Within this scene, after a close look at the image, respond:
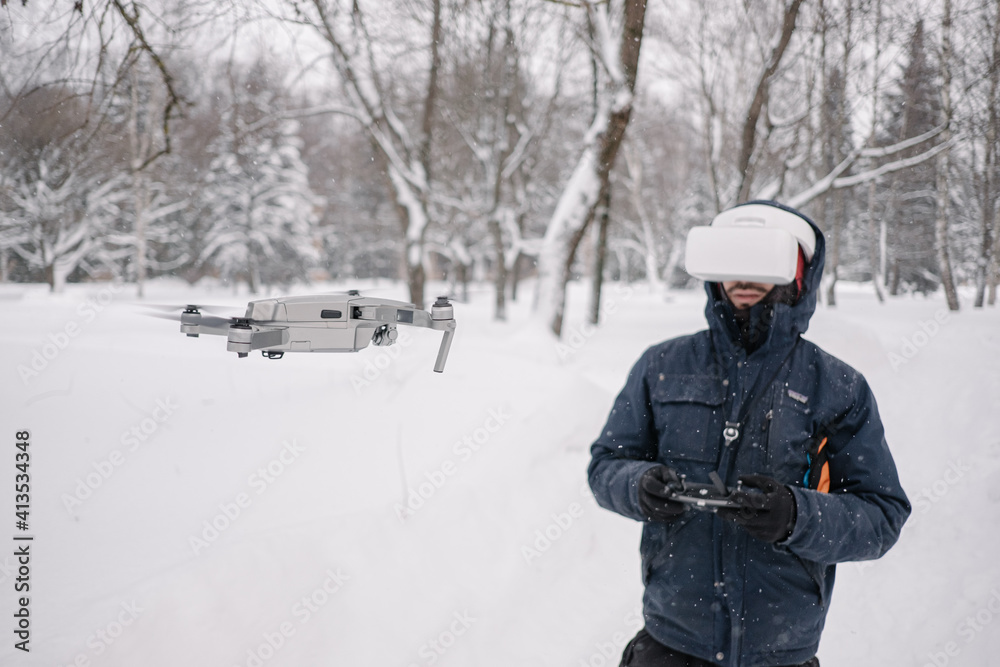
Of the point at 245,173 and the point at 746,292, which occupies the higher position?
the point at 245,173

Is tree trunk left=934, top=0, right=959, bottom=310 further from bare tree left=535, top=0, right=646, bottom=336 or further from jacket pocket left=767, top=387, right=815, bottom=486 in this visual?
jacket pocket left=767, top=387, right=815, bottom=486

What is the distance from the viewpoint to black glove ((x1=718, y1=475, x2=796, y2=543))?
4.96 ft

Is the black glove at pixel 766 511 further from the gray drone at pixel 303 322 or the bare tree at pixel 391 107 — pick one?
the bare tree at pixel 391 107

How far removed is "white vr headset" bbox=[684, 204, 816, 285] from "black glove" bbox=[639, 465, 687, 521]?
1.82 ft

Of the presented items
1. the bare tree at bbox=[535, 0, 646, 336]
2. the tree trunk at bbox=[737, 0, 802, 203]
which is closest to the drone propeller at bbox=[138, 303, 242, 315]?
the bare tree at bbox=[535, 0, 646, 336]

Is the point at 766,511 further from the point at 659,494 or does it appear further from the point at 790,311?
the point at 790,311

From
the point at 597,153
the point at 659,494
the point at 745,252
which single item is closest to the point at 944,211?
the point at 597,153

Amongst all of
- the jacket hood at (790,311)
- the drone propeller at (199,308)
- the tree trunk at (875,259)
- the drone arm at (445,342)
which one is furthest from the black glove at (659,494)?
the tree trunk at (875,259)

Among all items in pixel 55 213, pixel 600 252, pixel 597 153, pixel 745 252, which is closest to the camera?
pixel 745 252

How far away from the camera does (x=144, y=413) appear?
3.10 metres

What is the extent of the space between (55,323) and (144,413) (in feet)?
2.65

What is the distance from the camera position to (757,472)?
1.78 metres

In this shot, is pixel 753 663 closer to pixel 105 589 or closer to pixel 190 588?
pixel 190 588

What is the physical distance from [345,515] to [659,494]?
9.66 ft
